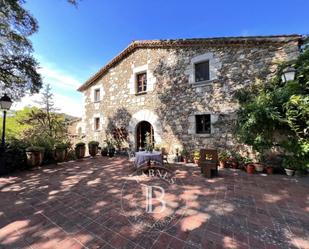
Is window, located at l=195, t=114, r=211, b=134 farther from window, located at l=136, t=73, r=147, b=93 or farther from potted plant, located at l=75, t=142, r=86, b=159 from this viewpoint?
potted plant, located at l=75, t=142, r=86, b=159

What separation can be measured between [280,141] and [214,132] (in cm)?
222

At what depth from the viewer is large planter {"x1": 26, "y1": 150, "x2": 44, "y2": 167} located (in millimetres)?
5930

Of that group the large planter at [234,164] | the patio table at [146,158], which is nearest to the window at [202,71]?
the large planter at [234,164]

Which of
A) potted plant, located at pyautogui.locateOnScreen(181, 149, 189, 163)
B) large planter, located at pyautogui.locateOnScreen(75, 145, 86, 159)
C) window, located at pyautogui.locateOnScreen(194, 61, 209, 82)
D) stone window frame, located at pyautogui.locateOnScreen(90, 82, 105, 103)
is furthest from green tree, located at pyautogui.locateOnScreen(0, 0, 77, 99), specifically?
potted plant, located at pyautogui.locateOnScreen(181, 149, 189, 163)

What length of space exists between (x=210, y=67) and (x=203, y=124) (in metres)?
2.51

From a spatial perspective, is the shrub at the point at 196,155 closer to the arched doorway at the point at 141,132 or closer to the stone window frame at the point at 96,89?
the arched doorway at the point at 141,132

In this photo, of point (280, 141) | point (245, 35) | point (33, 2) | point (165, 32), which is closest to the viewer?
point (280, 141)

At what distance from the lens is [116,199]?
3.34 meters

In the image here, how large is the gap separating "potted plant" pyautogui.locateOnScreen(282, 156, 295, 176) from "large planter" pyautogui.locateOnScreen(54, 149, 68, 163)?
8497mm

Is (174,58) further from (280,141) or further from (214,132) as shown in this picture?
(280,141)

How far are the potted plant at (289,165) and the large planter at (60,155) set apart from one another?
335 inches

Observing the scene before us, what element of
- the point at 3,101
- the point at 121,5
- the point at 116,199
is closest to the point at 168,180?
the point at 116,199

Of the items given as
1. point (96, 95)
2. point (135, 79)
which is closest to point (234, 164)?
point (135, 79)

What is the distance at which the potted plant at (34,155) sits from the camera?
5930mm
